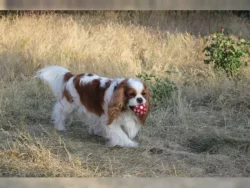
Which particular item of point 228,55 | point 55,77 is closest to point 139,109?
point 55,77

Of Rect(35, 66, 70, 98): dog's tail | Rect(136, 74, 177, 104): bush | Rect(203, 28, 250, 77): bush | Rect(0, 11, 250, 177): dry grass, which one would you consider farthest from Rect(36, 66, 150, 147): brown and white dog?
Rect(203, 28, 250, 77): bush

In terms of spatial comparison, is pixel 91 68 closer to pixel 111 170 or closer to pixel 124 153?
pixel 124 153

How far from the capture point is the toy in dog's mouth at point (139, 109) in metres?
5.96

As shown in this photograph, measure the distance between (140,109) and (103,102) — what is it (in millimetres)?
552

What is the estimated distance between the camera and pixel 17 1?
13.4 meters

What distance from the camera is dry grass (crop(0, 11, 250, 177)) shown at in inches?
218

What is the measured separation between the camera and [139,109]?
19.6 feet

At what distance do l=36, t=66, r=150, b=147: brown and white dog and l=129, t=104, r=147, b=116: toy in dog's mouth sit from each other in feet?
0.11

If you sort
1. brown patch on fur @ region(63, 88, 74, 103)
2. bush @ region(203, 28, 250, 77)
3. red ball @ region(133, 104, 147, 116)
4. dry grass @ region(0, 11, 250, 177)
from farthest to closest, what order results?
bush @ region(203, 28, 250, 77) < brown patch on fur @ region(63, 88, 74, 103) < red ball @ region(133, 104, 147, 116) < dry grass @ region(0, 11, 250, 177)

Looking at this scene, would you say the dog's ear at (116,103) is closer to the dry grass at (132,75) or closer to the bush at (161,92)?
the dry grass at (132,75)

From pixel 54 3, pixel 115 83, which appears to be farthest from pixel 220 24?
pixel 115 83

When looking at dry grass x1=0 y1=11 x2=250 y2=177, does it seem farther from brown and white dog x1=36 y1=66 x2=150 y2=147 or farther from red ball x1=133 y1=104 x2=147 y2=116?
red ball x1=133 y1=104 x2=147 y2=116

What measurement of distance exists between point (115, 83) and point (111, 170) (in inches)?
48.7

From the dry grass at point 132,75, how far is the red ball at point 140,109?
Answer: 0.43 metres
